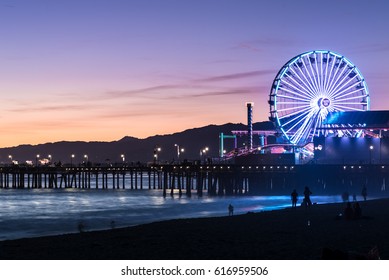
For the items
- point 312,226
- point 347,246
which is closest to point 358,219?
point 312,226

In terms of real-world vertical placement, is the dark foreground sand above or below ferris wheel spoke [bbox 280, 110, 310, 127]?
below

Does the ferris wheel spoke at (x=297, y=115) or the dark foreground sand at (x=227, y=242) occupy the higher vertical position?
the ferris wheel spoke at (x=297, y=115)

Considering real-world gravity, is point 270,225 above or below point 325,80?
below

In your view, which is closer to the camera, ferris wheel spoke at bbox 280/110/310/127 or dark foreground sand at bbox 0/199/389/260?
dark foreground sand at bbox 0/199/389/260

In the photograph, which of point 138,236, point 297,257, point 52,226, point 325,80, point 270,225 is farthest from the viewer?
point 325,80

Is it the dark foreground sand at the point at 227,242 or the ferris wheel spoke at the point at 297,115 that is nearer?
the dark foreground sand at the point at 227,242

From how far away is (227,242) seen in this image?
22.6 metres

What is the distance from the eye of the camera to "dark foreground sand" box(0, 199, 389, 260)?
19.9m

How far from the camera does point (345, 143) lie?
96.3m

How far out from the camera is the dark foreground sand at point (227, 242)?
19.9 metres

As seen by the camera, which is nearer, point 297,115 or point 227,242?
point 227,242

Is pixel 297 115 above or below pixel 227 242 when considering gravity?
above
